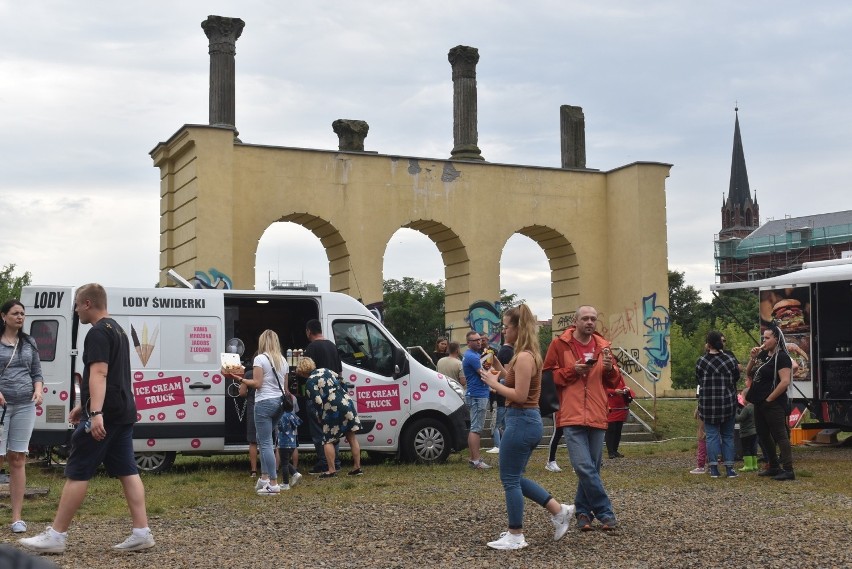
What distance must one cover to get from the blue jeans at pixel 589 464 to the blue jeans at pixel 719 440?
4.38m

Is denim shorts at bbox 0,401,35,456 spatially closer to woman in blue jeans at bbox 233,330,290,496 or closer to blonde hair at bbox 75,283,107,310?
blonde hair at bbox 75,283,107,310

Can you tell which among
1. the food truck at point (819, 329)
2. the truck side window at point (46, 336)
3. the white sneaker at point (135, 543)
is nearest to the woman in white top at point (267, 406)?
the truck side window at point (46, 336)

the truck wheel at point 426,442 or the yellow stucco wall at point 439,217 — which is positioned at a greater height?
the yellow stucco wall at point 439,217

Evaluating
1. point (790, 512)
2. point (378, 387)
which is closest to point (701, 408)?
point (790, 512)

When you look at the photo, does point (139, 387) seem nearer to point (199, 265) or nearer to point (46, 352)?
point (46, 352)

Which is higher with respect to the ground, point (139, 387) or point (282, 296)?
point (282, 296)

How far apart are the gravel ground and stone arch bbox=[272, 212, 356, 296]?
1441 cm

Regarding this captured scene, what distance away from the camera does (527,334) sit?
805cm

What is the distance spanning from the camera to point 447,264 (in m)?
27.6

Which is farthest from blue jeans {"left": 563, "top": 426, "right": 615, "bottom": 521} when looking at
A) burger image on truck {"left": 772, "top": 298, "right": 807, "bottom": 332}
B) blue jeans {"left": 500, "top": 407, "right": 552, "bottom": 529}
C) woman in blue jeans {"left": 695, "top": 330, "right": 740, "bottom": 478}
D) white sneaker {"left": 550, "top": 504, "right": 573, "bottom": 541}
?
burger image on truck {"left": 772, "top": 298, "right": 807, "bottom": 332}

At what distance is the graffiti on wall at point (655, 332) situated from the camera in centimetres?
2716

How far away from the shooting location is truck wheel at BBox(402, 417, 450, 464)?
15.4 meters

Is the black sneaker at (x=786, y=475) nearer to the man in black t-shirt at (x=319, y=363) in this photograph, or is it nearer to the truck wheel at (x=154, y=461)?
the man in black t-shirt at (x=319, y=363)

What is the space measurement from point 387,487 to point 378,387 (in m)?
3.23
